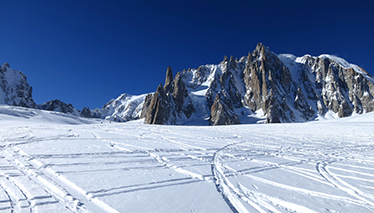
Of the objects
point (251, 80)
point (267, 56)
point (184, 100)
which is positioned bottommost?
point (184, 100)

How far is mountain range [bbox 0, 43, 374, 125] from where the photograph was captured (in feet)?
309

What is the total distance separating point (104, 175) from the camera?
14.7 feet

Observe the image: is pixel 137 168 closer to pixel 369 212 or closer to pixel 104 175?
pixel 104 175

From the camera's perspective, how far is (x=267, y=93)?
4213 inches

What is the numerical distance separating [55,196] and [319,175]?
6664 millimetres

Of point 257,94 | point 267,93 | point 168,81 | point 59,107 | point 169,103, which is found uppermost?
point 168,81

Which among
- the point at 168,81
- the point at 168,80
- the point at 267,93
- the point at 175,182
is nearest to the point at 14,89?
the point at 168,81

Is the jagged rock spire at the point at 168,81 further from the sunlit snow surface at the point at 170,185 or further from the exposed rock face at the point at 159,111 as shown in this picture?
the sunlit snow surface at the point at 170,185

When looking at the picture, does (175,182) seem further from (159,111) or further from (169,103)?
(169,103)

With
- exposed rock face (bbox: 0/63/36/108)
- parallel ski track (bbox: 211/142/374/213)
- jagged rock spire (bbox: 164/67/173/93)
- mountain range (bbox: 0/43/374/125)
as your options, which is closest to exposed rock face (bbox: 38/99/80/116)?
mountain range (bbox: 0/43/374/125)

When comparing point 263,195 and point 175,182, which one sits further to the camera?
point 175,182

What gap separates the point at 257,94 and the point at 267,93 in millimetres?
7880

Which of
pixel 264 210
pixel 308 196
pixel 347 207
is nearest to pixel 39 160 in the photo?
pixel 264 210

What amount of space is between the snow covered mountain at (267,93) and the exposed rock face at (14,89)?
64.3 metres
